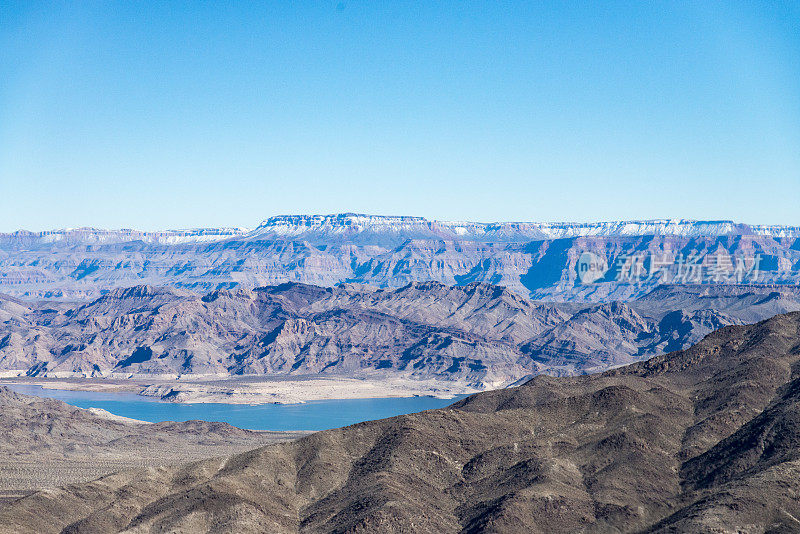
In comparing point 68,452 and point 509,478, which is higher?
point 509,478

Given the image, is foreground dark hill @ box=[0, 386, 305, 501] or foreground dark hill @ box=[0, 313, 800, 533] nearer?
foreground dark hill @ box=[0, 313, 800, 533]

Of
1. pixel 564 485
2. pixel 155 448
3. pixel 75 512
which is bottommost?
pixel 155 448

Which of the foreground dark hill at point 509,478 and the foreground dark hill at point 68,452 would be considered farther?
the foreground dark hill at point 68,452

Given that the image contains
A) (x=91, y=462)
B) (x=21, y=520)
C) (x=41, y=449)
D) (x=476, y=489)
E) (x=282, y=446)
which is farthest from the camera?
(x=41, y=449)

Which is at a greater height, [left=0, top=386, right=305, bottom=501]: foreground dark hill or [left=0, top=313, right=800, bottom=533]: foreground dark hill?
[left=0, top=313, right=800, bottom=533]: foreground dark hill

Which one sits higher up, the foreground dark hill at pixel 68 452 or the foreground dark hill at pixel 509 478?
the foreground dark hill at pixel 509 478

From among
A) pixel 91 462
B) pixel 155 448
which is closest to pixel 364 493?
pixel 91 462

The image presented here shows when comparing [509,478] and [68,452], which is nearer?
[509,478]

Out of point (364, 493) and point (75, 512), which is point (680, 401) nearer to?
point (364, 493)
